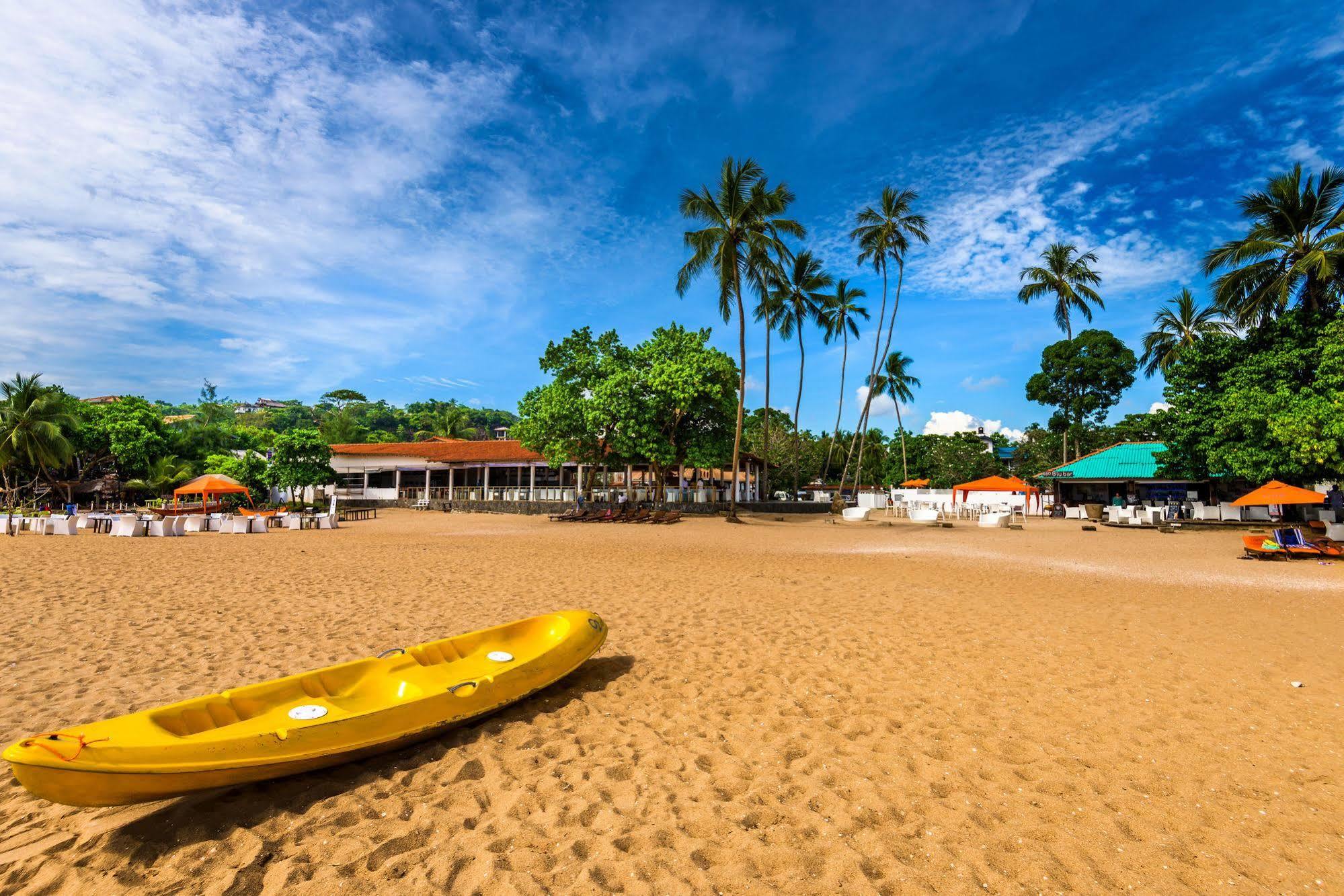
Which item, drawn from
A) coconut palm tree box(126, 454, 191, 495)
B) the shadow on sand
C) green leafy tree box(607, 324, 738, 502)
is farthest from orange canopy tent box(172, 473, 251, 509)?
the shadow on sand

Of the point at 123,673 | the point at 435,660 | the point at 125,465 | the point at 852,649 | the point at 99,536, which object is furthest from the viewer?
the point at 125,465

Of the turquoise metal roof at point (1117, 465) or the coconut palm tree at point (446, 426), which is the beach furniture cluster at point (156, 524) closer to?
the coconut palm tree at point (446, 426)

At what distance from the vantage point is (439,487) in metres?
35.5

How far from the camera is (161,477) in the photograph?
3322 cm

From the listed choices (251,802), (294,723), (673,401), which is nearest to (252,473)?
(673,401)

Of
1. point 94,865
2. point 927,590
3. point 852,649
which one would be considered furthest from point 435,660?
point 927,590

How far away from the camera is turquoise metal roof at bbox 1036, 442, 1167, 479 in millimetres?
30891

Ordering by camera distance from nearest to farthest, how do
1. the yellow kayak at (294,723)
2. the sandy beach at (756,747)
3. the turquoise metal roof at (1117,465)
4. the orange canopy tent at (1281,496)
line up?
the yellow kayak at (294,723) → the sandy beach at (756,747) → the orange canopy tent at (1281,496) → the turquoise metal roof at (1117,465)

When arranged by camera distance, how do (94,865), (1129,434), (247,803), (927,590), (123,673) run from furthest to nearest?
(1129,434)
(927,590)
(123,673)
(247,803)
(94,865)

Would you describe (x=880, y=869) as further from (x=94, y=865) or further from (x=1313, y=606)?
(x=1313, y=606)

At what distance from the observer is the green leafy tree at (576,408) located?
2483 cm

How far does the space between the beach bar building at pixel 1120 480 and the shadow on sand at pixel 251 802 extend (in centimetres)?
3564

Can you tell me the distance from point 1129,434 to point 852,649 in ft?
158

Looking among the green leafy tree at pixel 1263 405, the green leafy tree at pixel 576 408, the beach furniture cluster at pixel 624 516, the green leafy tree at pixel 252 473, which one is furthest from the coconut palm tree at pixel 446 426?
the green leafy tree at pixel 1263 405
